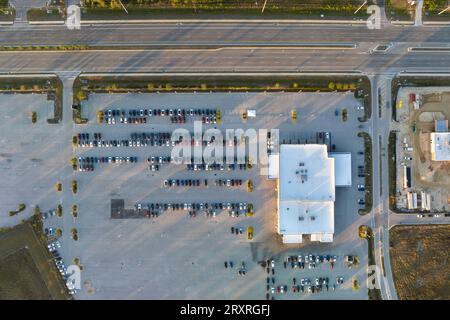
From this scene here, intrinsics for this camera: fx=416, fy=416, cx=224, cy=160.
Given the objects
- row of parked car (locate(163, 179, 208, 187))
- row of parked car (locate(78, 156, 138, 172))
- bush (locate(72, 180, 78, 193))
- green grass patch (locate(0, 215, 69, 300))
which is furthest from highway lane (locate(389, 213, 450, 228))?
green grass patch (locate(0, 215, 69, 300))

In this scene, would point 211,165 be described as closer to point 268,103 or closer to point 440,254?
point 268,103

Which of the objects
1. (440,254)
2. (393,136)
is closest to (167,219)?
(393,136)

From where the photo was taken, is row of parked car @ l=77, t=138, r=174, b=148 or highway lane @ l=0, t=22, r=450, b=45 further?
highway lane @ l=0, t=22, r=450, b=45

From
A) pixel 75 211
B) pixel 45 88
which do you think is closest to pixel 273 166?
pixel 75 211

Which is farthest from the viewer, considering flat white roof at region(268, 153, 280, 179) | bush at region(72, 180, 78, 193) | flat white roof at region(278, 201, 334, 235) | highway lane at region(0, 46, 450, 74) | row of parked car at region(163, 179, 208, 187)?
highway lane at region(0, 46, 450, 74)

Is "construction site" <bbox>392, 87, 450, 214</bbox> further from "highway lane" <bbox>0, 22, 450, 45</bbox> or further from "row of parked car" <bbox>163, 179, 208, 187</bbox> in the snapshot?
"row of parked car" <bbox>163, 179, 208, 187</bbox>

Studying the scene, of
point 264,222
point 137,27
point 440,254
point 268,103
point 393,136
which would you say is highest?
point 137,27
